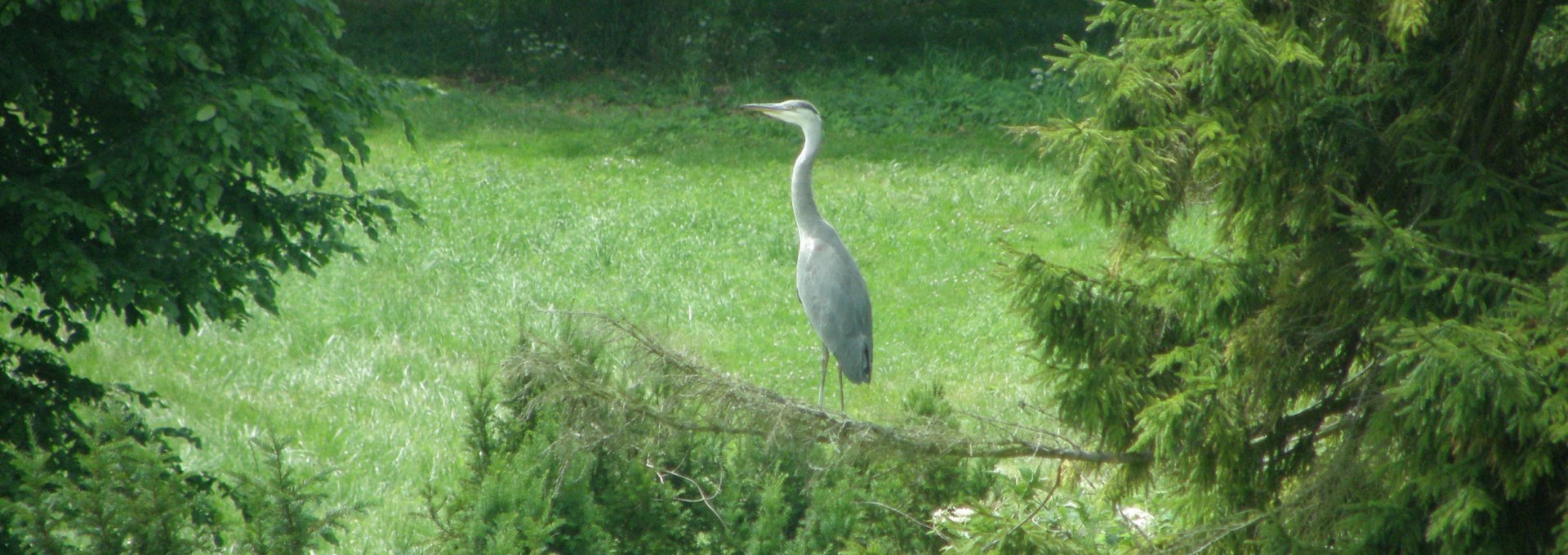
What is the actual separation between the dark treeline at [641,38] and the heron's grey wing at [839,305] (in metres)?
10.2

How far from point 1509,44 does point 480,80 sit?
1511 centimetres

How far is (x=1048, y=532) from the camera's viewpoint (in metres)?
3.47

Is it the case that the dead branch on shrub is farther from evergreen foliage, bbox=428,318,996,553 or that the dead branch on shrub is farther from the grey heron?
the grey heron

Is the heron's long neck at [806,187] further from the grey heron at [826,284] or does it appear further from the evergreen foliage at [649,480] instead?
the evergreen foliage at [649,480]

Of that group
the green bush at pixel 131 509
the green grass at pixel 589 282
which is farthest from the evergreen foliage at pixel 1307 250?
the green bush at pixel 131 509

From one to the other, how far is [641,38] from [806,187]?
11.4 metres

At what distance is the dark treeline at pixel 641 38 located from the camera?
17.0 m

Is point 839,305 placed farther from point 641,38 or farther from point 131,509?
point 641,38

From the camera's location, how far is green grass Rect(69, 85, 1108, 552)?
6.93 metres

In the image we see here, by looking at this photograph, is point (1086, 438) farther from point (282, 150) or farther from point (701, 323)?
point (701, 323)

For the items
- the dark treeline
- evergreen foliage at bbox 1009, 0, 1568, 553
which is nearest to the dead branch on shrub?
evergreen foliage at bbox 1009, 0, 1568, 553

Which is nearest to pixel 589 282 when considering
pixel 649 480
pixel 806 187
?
pixel 806 187

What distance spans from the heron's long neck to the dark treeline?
1008 centimetres

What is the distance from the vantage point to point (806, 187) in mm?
6730
